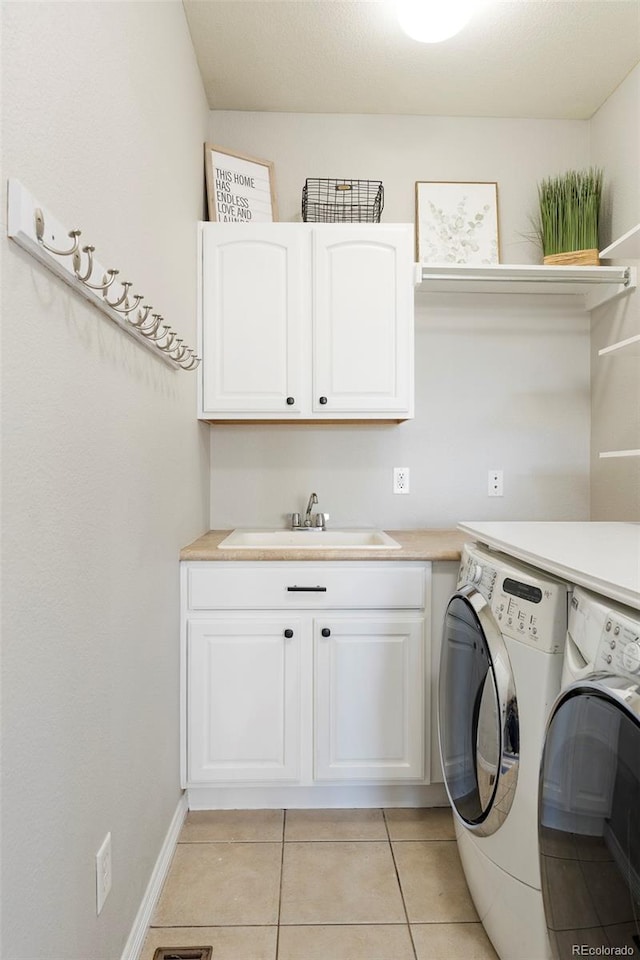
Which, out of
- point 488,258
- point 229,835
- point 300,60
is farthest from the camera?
point 488,258

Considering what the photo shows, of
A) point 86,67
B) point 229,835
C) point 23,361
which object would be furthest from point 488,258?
point 229,835

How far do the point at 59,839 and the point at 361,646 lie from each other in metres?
1.16

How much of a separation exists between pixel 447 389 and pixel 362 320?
564mm

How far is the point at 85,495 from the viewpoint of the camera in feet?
3.59

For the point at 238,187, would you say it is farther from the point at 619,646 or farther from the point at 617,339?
the point at 619,646

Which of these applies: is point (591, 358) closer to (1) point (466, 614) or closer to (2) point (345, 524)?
(2) point (345, 524)

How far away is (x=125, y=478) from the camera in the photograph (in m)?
1.34

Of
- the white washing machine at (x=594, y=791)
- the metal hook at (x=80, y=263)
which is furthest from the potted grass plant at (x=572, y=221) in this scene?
the metal hook at (x=80, y=263)

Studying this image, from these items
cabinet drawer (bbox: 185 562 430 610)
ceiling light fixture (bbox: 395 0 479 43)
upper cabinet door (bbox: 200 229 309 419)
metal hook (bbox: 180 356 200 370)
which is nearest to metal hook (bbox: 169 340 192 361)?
metal hook (bbox: 180 356 200 370)

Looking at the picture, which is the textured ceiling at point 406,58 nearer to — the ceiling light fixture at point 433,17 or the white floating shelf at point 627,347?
the ceiling light fixture at point 433,17

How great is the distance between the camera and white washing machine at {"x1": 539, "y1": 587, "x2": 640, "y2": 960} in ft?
2.75

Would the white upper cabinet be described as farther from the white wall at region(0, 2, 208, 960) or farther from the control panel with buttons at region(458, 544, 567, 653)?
the control panel with buttons at region(458, 544, 567, 653)

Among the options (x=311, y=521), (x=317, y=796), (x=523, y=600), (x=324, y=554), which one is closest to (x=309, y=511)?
(x=311, y=521)

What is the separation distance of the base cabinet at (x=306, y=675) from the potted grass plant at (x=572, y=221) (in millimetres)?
1426
